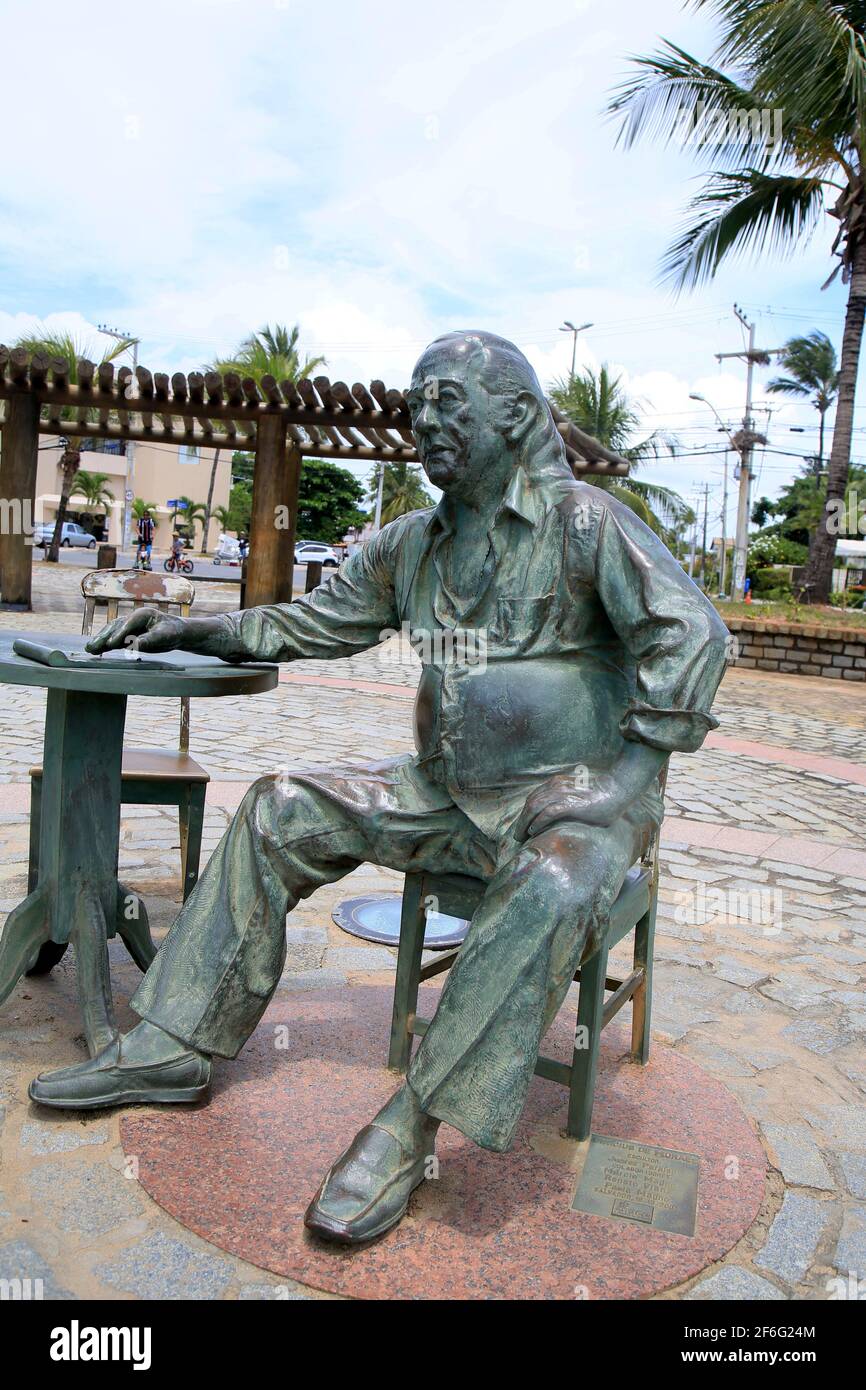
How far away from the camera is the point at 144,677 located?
7.90 ft

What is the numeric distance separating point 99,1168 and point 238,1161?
0.89 feet

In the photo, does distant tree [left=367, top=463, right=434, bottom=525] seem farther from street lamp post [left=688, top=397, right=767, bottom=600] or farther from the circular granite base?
the circular granite base

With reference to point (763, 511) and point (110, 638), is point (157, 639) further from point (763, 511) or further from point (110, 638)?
point (763, 511)

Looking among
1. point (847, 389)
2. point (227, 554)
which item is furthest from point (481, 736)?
point (227, 554)

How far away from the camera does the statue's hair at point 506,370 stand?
2404mm

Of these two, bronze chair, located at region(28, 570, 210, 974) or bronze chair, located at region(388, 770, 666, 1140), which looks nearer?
bronze chair, located at region(388, 770, 666, 1140)

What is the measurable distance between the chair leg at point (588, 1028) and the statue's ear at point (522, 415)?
113 cm

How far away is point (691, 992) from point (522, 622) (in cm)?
154

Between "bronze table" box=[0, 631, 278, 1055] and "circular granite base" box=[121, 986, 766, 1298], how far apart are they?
17.4 inches

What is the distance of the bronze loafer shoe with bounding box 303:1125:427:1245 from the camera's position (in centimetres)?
198

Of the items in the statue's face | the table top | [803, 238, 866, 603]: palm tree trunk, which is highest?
[803, 238, 866, 603]: palm tree trunk

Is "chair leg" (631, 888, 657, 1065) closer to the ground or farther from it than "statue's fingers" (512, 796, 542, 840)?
closer to the ground

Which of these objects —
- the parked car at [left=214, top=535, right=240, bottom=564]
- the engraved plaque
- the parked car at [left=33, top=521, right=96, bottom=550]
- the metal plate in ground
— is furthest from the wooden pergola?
the parked car at [left=33, top=521, right=96, bottom=550]
